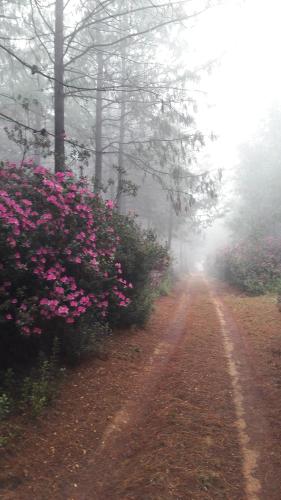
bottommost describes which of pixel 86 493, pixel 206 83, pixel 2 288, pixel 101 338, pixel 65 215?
pixel 86 493

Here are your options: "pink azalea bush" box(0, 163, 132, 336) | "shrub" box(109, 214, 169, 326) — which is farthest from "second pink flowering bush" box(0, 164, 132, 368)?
"shrub" box(109, 214, 169, 326)

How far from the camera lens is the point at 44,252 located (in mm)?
5258

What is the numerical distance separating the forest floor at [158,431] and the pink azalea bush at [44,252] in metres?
1.22

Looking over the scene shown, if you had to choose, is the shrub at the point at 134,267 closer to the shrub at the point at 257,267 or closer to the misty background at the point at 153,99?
the misty background at the point at 153,99

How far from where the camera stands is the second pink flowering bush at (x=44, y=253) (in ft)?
15.9

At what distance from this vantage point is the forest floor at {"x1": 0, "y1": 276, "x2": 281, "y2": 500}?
336cm

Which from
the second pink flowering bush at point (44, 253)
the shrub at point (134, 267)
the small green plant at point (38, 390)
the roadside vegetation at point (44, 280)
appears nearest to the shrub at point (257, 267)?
the shrub at point (134, 267)

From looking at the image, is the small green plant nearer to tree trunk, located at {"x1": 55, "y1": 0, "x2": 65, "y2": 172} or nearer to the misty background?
the misty background

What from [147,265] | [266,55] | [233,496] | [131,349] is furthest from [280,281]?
[266,55]

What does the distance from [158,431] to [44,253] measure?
287 cm

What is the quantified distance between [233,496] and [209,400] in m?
1.93

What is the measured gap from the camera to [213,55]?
35.6ft

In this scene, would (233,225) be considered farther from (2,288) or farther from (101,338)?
(2,288)

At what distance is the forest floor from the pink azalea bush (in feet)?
4.00
